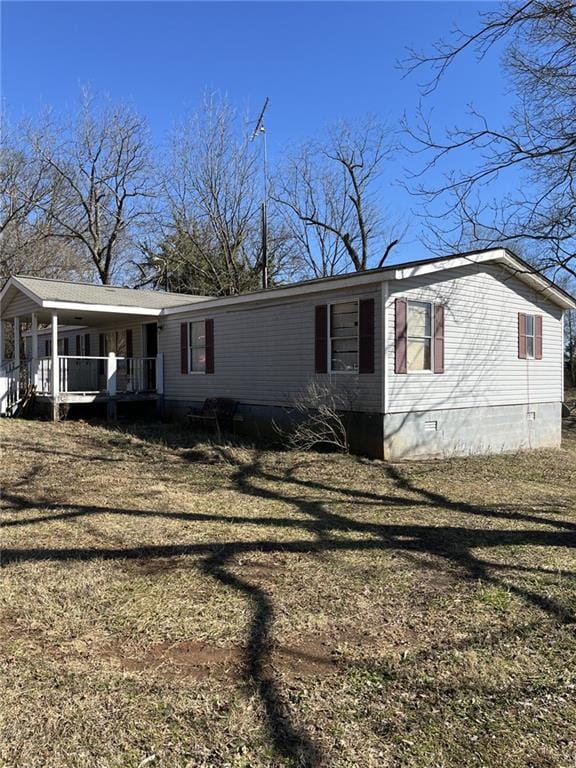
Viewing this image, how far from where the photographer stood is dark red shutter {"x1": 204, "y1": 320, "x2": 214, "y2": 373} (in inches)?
540

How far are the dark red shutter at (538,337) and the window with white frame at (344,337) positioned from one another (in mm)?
5684

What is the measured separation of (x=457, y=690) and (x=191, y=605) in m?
1.78

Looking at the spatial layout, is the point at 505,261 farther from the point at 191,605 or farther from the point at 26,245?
the point at 26,245

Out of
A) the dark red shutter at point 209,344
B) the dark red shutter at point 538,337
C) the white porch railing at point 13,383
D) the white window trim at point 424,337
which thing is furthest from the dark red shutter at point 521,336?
the white porch railing at point 13,383

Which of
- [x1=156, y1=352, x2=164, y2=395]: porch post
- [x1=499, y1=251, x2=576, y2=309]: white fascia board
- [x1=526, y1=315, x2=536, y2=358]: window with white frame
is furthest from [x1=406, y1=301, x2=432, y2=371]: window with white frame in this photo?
[x1=156, y1=352, x2=164, y2=395]: porch post

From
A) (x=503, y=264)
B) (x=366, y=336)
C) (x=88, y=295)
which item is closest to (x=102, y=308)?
(x=88, y=295)

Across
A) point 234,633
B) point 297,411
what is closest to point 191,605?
point 234,633

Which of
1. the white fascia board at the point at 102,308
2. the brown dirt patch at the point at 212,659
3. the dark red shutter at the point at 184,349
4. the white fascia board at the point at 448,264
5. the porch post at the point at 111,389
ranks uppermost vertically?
the white fascia board at the point at 448,264

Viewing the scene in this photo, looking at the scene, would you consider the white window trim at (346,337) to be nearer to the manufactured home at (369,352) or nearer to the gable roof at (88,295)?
the manufactured home at (369,352)

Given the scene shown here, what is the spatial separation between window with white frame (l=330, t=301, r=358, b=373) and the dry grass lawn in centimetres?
395

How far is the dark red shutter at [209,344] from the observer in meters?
13.7

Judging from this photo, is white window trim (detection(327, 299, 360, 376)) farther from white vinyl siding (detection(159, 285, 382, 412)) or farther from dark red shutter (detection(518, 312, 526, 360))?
dark red shutter (detection(518, 312, 526, 360))

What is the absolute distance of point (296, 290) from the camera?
1135cm

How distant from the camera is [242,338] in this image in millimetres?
12883
